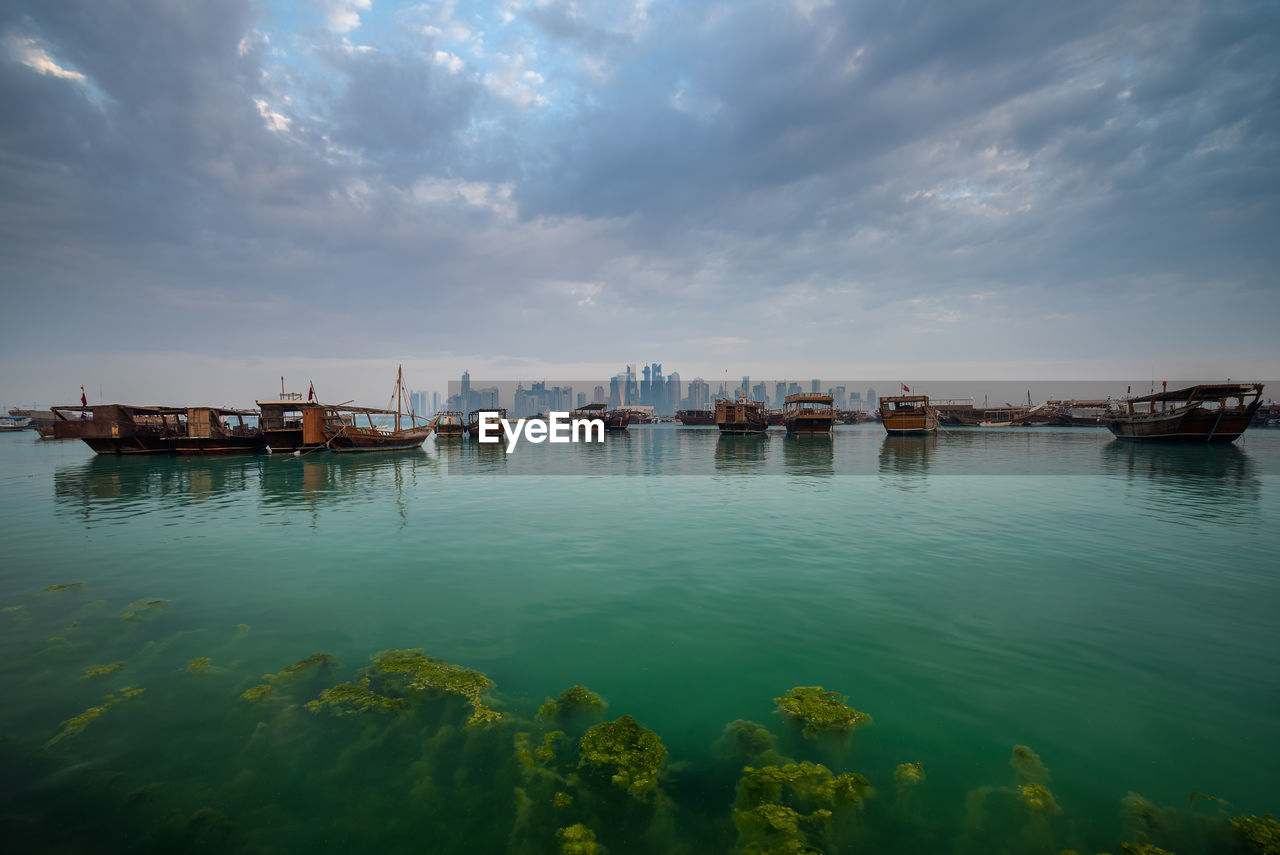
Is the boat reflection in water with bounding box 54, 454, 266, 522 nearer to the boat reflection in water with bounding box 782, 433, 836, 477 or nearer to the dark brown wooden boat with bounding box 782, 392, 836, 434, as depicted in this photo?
the boat reflection in water with bounding box 782, 433, 836, 477

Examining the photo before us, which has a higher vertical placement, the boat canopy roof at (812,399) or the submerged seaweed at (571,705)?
the boat canopy roof at (812,399)

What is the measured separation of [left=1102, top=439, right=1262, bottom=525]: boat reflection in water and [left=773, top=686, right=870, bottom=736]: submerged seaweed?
18410 millimetres

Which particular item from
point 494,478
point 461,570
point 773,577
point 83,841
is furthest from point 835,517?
point 494,478

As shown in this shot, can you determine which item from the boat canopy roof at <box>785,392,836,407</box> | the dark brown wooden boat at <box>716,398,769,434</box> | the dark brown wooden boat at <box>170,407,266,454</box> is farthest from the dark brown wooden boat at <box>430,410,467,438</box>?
the boat canopy roof at <box>785,392,836,407</box>

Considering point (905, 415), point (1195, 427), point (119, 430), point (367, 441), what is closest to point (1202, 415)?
point (1195, 427)

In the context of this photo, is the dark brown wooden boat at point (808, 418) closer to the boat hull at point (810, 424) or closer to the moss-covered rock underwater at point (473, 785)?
the boat hull at point (810, 424)

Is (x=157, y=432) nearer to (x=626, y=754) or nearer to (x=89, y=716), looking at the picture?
(x=89, y=716)

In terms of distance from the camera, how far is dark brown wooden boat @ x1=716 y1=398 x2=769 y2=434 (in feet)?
259

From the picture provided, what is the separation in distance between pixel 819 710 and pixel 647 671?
239 centimetres

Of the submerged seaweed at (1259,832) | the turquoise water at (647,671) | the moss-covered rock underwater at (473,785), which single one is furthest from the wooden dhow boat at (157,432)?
the submerged seaweed at (1259,832)

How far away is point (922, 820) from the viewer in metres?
4.46

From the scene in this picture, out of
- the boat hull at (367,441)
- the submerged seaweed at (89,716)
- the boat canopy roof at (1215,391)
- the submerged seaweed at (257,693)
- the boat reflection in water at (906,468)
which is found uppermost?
the boat canopy roof at (1215,391)

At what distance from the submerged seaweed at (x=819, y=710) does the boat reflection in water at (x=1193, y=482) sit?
18.4 meters

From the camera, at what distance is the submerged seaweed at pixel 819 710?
5.87 meters
